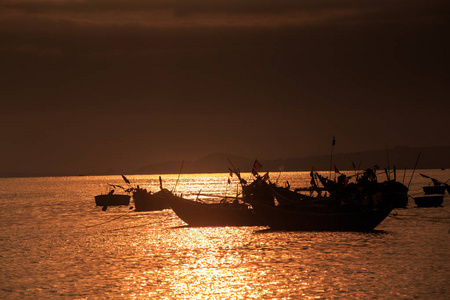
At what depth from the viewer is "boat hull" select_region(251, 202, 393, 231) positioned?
4219cm

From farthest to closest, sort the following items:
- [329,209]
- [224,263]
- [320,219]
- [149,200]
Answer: [149,200] < [329,209] < [320,219] < [224,263]

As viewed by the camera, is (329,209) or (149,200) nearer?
(329,209)

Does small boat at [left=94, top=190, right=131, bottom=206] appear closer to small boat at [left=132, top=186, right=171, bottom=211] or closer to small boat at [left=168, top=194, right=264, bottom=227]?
small boat at [left=132, top=186, right=171, bottom=211]

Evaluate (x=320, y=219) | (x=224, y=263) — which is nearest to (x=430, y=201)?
(x=320, y=219)

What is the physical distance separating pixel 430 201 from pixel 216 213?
34.0 meters

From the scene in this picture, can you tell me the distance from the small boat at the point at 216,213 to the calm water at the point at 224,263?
31.3 inches

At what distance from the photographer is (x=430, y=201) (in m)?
72.0

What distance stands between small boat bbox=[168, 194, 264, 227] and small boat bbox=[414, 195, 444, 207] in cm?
3118

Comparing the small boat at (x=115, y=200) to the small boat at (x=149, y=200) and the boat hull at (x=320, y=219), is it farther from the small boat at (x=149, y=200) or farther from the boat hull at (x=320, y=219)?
the boat hull at (x=320, y=219)

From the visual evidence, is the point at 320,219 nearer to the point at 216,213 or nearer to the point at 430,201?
the point at 216,213

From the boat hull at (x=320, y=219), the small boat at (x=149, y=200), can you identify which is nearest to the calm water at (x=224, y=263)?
the boat hull at (x=320, y=219)

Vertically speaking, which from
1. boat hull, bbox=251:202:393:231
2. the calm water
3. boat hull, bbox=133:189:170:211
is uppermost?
boat hull, bbox=133:189:170:211

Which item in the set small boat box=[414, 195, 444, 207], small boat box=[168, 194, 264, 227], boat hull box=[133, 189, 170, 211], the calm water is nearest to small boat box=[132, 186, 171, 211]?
boat hull box=[133, 189, 170, 211]

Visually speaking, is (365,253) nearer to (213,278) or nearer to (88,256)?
(213,278)
